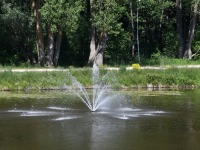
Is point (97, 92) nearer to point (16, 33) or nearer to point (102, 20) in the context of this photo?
Result: point (102, 20)

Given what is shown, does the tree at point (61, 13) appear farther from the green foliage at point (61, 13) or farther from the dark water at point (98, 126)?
the dark water at point (98, 126)

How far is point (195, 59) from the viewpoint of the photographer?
177 ft

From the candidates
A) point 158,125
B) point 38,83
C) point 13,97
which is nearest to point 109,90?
point 38,83

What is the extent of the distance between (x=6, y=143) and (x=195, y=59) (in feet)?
132

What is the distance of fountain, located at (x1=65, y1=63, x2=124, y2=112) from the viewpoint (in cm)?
2709

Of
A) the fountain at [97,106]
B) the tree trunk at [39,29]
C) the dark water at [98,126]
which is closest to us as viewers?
the dark water at [98,126]

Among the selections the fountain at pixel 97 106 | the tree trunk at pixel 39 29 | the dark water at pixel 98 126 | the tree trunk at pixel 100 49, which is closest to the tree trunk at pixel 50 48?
the tree trunk at pixel 39 29

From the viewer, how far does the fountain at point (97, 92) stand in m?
27.1

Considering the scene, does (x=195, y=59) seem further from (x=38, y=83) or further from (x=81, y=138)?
(x=81, y=138)

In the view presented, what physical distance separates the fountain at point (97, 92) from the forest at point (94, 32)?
7.93 m

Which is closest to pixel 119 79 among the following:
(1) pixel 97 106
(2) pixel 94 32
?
(1) pixel 97 106

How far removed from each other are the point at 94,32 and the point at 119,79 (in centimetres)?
1231

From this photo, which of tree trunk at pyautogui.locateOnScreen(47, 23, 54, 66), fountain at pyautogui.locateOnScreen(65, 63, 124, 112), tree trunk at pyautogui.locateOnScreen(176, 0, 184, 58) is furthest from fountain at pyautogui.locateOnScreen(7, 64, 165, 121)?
tree trunk at pyautogui.locateOnScreen(176, 0, 184, 58)

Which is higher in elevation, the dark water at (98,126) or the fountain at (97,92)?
the fountain at (97,92)
